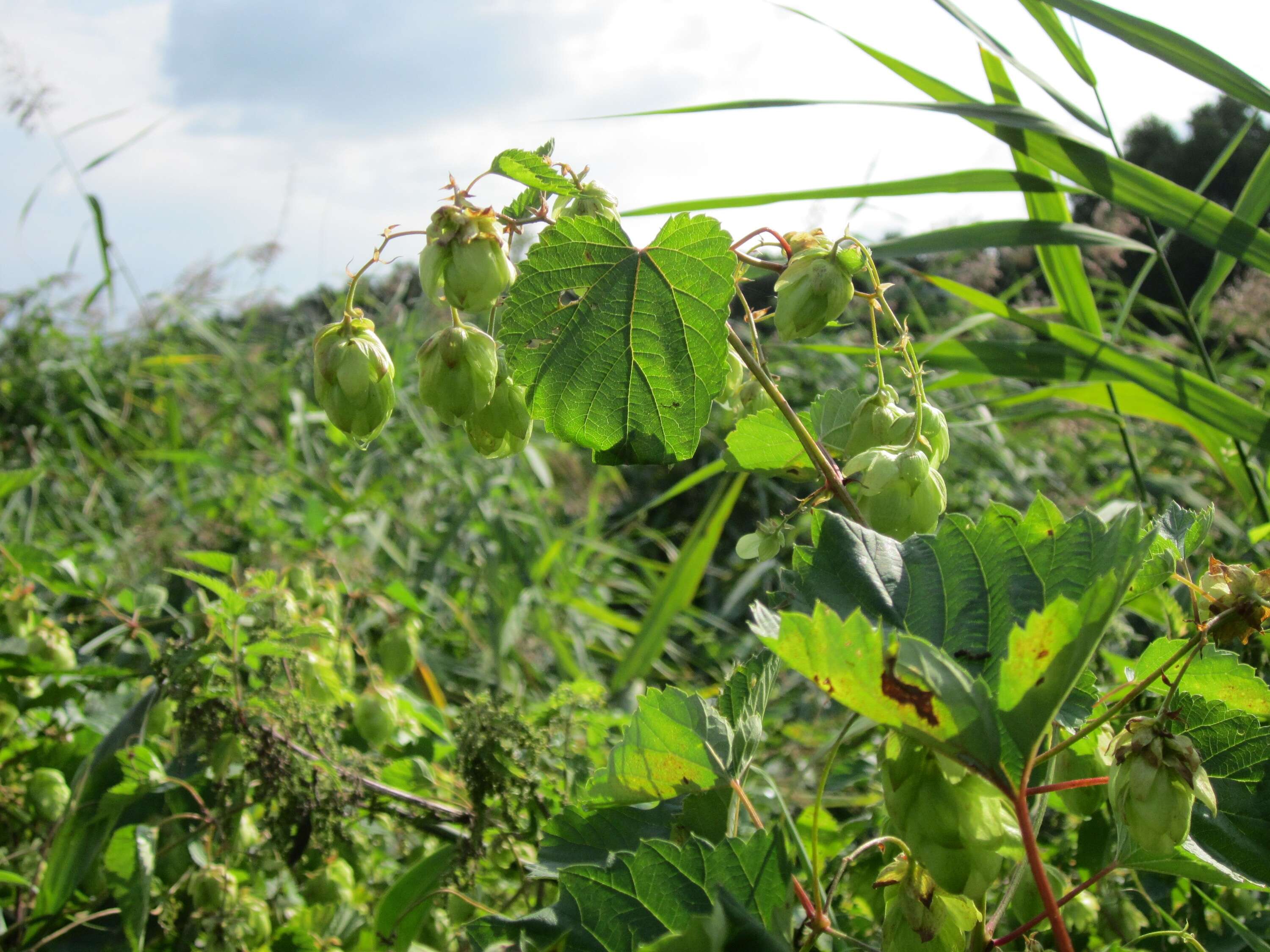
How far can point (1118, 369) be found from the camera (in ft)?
3.53

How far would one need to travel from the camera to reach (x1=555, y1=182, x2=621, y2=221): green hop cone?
54cm

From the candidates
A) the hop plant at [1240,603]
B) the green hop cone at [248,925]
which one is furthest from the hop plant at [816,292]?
the green hop cone at [248,925]

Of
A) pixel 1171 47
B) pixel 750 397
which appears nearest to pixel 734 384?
pixel 750 397

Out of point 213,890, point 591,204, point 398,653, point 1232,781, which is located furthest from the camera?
point 398,653

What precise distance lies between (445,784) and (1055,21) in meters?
1.07

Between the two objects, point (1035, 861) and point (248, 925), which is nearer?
point (1035, 861)

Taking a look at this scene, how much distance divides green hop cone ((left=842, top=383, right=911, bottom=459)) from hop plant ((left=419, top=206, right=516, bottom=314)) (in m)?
0.23

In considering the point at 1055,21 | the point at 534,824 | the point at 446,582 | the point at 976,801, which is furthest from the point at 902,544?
the point at 446,582

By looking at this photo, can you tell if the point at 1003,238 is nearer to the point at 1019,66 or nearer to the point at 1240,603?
the point at 1019,66

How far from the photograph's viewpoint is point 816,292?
1.70 feet

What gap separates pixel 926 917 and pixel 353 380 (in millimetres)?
414

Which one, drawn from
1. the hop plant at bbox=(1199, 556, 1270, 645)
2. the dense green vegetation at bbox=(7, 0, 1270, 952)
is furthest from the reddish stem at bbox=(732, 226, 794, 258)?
the hop plant at bbox=(1199, 556, 1270, 645)

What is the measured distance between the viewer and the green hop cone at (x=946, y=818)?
0.35m

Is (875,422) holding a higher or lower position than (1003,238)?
lower
